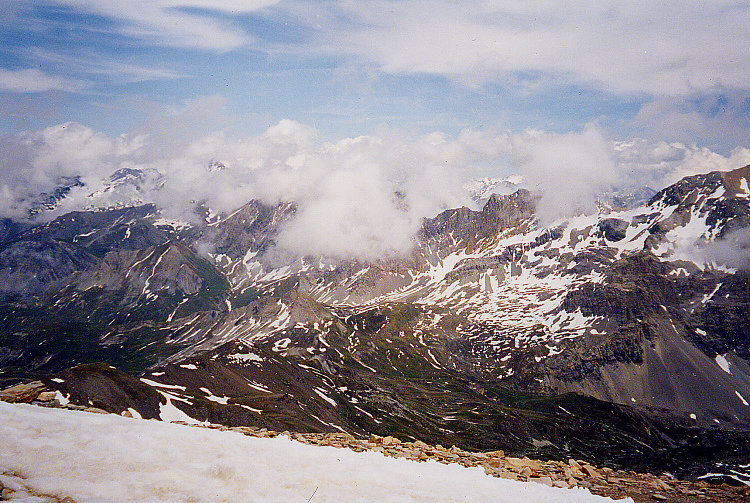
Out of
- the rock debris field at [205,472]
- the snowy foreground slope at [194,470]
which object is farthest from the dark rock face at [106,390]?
the rock debris field at [205,472]

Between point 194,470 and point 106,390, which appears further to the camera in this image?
point 106,390

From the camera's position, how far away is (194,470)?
1583 centimetres

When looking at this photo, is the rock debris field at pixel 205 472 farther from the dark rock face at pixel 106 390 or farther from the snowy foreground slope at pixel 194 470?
the dark rock face at pixel 106 390

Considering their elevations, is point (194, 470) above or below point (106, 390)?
above

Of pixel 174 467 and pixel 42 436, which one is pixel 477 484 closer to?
pixel 174 467

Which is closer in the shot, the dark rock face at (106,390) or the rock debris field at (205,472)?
the rock debris field at (205,472)

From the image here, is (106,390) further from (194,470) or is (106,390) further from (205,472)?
(205,472)

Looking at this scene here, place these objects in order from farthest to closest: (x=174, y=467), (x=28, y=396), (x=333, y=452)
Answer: (x=28, y=396) → (x=333, y=452) → (x=174, y=467)

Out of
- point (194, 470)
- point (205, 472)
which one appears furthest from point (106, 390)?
point (205, 472)

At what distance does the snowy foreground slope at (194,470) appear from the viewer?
45.1ft

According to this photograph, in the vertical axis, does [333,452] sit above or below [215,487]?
below

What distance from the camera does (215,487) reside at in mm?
14922

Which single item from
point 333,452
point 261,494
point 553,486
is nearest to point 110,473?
point 261,494

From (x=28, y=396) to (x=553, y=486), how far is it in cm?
3076
